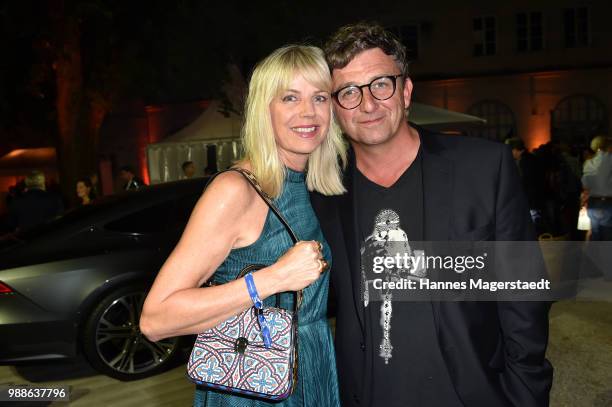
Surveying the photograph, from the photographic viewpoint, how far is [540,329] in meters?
2.08

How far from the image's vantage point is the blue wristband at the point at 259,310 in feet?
6.21

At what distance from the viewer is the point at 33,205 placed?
27.2ft

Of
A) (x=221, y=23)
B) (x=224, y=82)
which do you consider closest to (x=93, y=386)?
(x=224, y=82)

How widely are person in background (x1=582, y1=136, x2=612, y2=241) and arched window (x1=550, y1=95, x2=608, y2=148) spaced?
1694cm

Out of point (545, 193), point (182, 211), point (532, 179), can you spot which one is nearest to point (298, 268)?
point (182, 211)

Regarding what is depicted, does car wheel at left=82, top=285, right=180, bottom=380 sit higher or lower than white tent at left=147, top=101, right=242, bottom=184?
lower

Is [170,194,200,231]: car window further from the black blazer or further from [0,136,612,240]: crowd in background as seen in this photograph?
the black blazer

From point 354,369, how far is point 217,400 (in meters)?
0.53

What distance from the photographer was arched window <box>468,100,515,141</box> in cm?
2527

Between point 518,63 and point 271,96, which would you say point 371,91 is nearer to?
point 271,96

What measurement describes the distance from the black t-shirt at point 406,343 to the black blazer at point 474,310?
38mm

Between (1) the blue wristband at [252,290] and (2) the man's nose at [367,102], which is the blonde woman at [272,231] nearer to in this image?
(1) the blue wristband at [252,290]

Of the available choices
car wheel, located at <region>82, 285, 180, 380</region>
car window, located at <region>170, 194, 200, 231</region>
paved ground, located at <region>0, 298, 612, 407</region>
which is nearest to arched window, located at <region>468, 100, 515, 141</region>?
paved ground, located at <region>0, 298, 612, 407</region>

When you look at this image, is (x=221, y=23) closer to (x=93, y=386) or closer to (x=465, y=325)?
(x=93, y=386)
